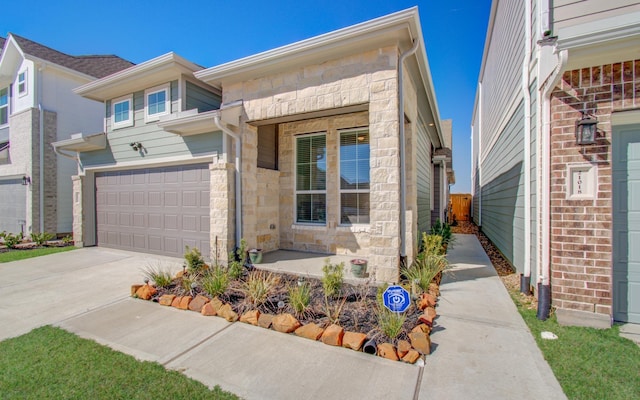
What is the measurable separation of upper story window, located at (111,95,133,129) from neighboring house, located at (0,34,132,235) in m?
4.56

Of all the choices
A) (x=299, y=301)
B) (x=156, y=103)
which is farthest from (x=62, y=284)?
(x=299, y=301)

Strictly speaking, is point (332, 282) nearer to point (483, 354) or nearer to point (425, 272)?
point (425, 272)

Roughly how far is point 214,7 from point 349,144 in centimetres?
523

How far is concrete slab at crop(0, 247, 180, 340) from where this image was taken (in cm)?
405

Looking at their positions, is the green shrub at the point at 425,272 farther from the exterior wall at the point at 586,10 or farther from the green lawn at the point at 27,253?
the green lawn at the point at 27,253

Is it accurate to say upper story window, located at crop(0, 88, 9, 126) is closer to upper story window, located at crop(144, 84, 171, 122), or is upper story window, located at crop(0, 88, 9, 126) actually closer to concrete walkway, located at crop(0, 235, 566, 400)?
upper story window, located at crop(144, 84, 171, 122)

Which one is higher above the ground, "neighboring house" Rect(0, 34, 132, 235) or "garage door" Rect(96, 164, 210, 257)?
"neighboring house" Rect(0, 34, 132, 235)

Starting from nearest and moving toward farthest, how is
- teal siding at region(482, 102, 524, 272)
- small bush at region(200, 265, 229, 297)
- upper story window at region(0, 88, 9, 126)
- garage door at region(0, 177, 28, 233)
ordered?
small bush at region(200, 265, 229, 297) < teal siding at region(482, 102, 524, 272) < garage door at region(0, 177, 28, 233) < upper story window at region(0, 88, 9, 126)

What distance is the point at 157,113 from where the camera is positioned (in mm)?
7285

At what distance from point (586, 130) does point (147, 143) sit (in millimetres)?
8547

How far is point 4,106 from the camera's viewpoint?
11758 mm

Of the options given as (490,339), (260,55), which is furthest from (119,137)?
(490,339)

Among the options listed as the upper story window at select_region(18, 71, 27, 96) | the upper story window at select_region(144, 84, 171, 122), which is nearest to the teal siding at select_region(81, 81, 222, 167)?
the upper story window at select_region(144, 84, 171, 122)

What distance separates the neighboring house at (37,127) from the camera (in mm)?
10344
